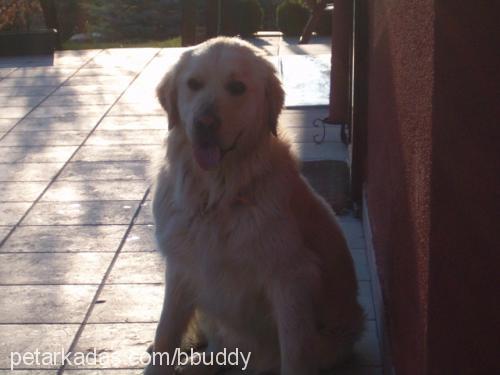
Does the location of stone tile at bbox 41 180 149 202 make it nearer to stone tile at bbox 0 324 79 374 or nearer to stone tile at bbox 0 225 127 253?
stone tile at bbox 0 225 127 253

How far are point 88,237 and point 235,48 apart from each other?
2.67m

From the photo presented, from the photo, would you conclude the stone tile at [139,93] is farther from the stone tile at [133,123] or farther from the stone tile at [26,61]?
the stone tile at [26,61]

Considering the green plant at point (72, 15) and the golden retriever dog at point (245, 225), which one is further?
the green plant at point (72, 15)

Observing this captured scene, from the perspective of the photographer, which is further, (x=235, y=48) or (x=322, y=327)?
(x=322, y=327)

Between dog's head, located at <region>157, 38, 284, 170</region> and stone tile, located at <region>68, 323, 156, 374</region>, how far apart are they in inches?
45.4

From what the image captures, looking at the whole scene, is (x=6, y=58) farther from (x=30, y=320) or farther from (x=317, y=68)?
(x=30, y=320)

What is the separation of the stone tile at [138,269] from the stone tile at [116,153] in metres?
2.32

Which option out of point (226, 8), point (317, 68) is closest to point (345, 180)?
point (317, 68)

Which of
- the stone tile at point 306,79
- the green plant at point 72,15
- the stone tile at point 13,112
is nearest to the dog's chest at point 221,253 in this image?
the stone tile at point 306,79

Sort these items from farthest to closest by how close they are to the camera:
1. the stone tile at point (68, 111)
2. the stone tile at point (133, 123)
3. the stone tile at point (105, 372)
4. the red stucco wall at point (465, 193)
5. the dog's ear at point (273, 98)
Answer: the stone tile at point (68, 111) → the stone tile at point (133, 123) → the stone tile at point (105, 372) → the dog's ear at point (273, 98) → the red stucco wall at point (465, 193)

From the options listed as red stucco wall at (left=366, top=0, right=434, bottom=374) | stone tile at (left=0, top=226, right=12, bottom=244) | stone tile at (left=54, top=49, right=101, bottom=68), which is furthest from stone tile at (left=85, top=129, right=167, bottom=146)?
red stucco wall at (left=366, top=0, right=434, bottom=374)

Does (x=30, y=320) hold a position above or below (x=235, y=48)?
below

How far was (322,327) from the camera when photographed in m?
4.11

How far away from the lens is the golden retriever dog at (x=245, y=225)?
3789mm
